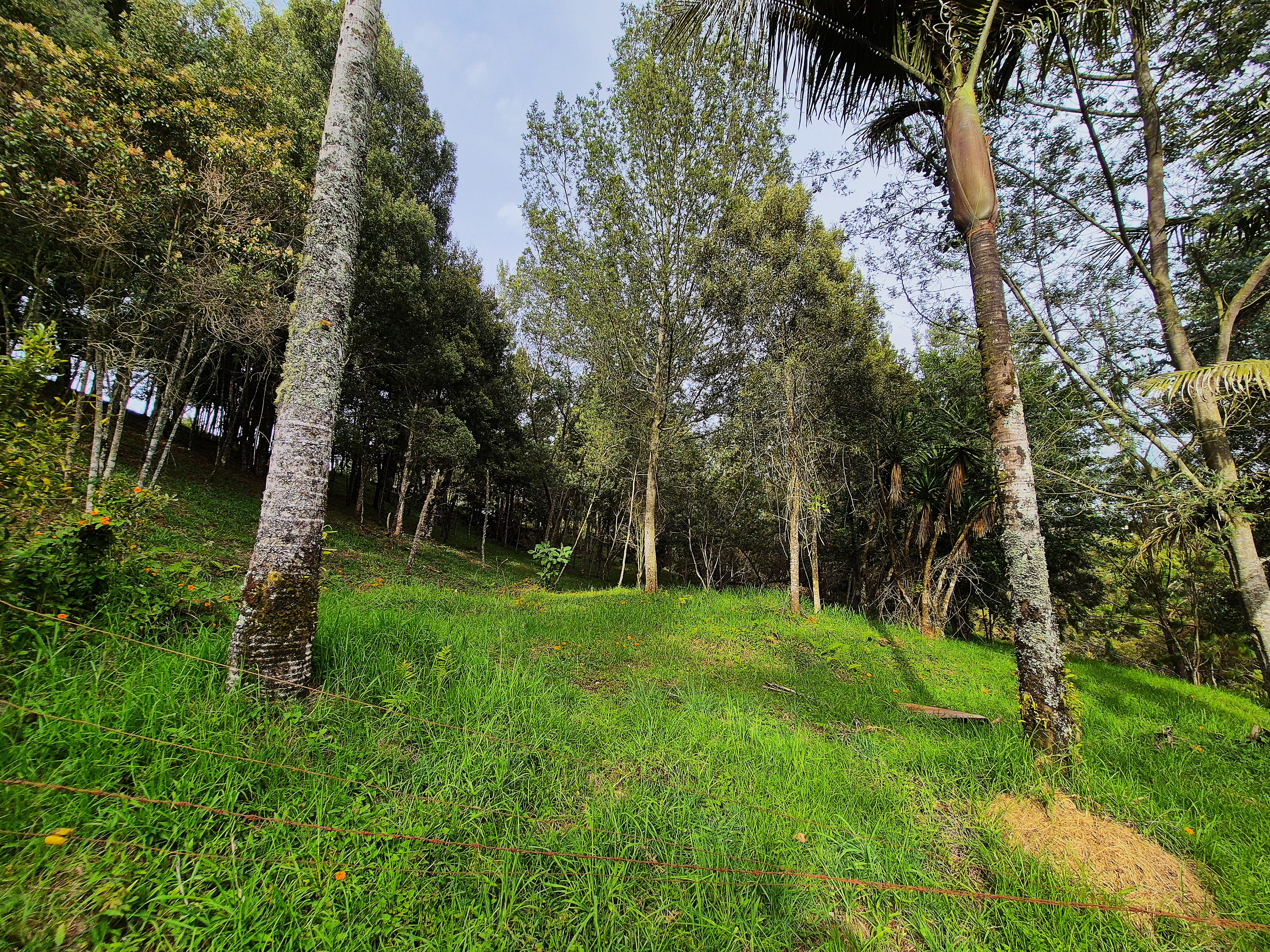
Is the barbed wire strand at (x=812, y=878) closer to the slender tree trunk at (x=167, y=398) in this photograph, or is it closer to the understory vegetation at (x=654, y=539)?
the understory vegetation at (x=654, y=539)

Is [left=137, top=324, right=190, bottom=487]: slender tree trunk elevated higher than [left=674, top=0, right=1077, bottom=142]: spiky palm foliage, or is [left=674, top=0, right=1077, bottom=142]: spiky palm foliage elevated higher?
[left=674, top=0, right=1077, bottom=142]: spiky palm foliage

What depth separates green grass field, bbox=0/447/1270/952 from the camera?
152 centimetres

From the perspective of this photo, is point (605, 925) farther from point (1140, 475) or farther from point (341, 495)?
point (341, 495)

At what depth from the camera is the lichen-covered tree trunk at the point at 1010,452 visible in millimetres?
2846

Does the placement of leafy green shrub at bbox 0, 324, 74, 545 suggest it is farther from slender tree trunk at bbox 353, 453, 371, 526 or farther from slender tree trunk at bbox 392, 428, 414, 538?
slender tree trunk at bbox 353, 453, 371, 526

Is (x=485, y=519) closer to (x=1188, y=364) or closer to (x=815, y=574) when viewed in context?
(x=815, y=574)

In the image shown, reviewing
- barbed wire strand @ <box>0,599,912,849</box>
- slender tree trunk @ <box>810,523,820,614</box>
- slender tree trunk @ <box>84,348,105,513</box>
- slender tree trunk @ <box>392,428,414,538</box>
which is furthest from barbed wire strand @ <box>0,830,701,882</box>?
slender tree trunk @ <box>392,428,414,538</box>

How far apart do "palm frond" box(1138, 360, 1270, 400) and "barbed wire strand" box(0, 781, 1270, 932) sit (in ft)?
12.8

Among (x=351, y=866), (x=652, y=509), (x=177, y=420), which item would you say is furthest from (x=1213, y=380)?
(x=177, y=420)

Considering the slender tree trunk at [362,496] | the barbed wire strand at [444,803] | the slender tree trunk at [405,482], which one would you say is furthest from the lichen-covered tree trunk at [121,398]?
the slender tree trunk at [362,496]

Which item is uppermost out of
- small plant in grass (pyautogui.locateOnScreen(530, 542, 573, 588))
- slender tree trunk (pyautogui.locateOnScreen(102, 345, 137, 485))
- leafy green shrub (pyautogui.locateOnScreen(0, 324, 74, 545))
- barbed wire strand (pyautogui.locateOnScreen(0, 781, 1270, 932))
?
slender tree trunk (pyautogui.locateOnScreen(102, 345, 137, 485))

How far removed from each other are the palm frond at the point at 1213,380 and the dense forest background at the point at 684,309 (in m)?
0.06

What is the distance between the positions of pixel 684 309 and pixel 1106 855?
34.0 feet

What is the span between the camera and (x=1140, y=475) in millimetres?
5441
